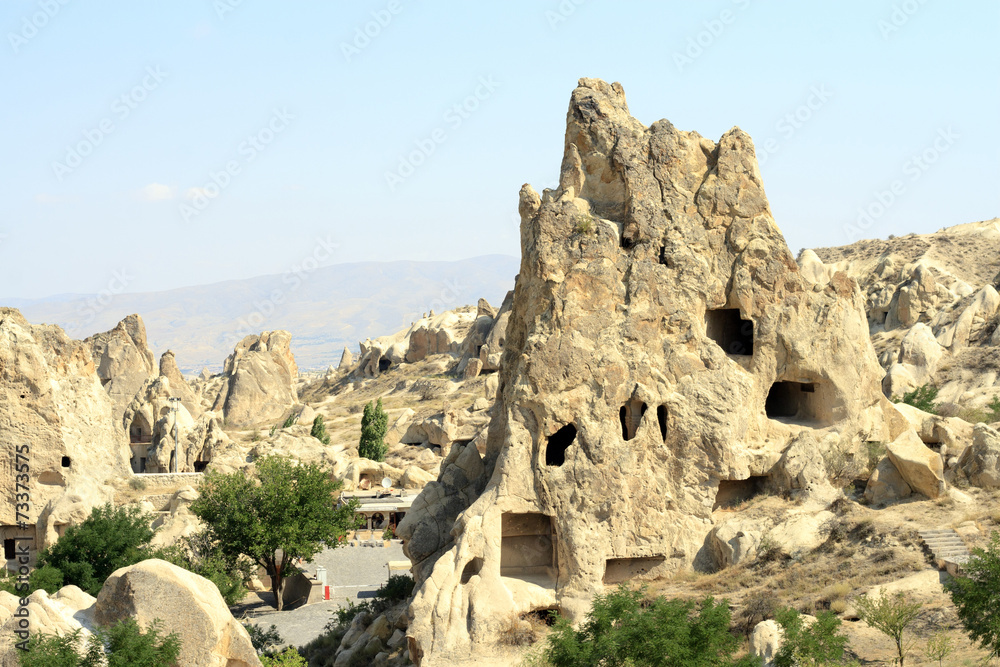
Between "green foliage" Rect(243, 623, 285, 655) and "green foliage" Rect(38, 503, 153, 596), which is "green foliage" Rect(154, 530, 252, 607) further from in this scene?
"green foliage" Rect(243, 623, 285, 655)

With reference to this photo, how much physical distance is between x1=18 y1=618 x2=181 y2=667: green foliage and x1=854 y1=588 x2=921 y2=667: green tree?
10.8m

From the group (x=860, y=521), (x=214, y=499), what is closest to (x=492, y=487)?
(x=860, y=521)

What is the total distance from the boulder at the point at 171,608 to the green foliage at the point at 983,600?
439 inches

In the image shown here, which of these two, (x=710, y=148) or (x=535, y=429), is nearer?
(x=535, y=429)

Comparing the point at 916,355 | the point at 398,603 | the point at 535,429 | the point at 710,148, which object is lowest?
the point at 398,603

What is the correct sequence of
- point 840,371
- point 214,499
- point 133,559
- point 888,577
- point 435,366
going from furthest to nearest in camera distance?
point 435,366, point 214,499, point 133,559, point 840,371, point 888,577

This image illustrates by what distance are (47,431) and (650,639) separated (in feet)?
76.1

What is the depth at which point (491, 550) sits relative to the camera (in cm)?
2188

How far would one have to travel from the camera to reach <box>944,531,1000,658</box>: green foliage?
49.6ft

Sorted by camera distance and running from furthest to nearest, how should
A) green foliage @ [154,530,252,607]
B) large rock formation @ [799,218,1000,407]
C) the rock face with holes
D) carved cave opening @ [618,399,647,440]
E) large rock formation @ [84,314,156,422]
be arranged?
large rock formation @ [84,314,156,422]
large rock formation @ [799,218,1000,407]
green foliage @ [154,530,252,607]
carved cave opening @ [618,399,647,440]
the rock face with holes

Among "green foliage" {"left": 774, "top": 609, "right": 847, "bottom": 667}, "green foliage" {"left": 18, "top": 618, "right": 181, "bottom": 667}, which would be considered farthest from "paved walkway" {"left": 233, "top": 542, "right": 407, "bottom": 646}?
"green foliage" {"left": 774, "top": 609, "right": 847, "bottom": 667}

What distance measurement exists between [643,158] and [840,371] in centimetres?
694

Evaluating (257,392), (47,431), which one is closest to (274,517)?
(47,431)

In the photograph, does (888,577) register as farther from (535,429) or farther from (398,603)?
(398,603)
